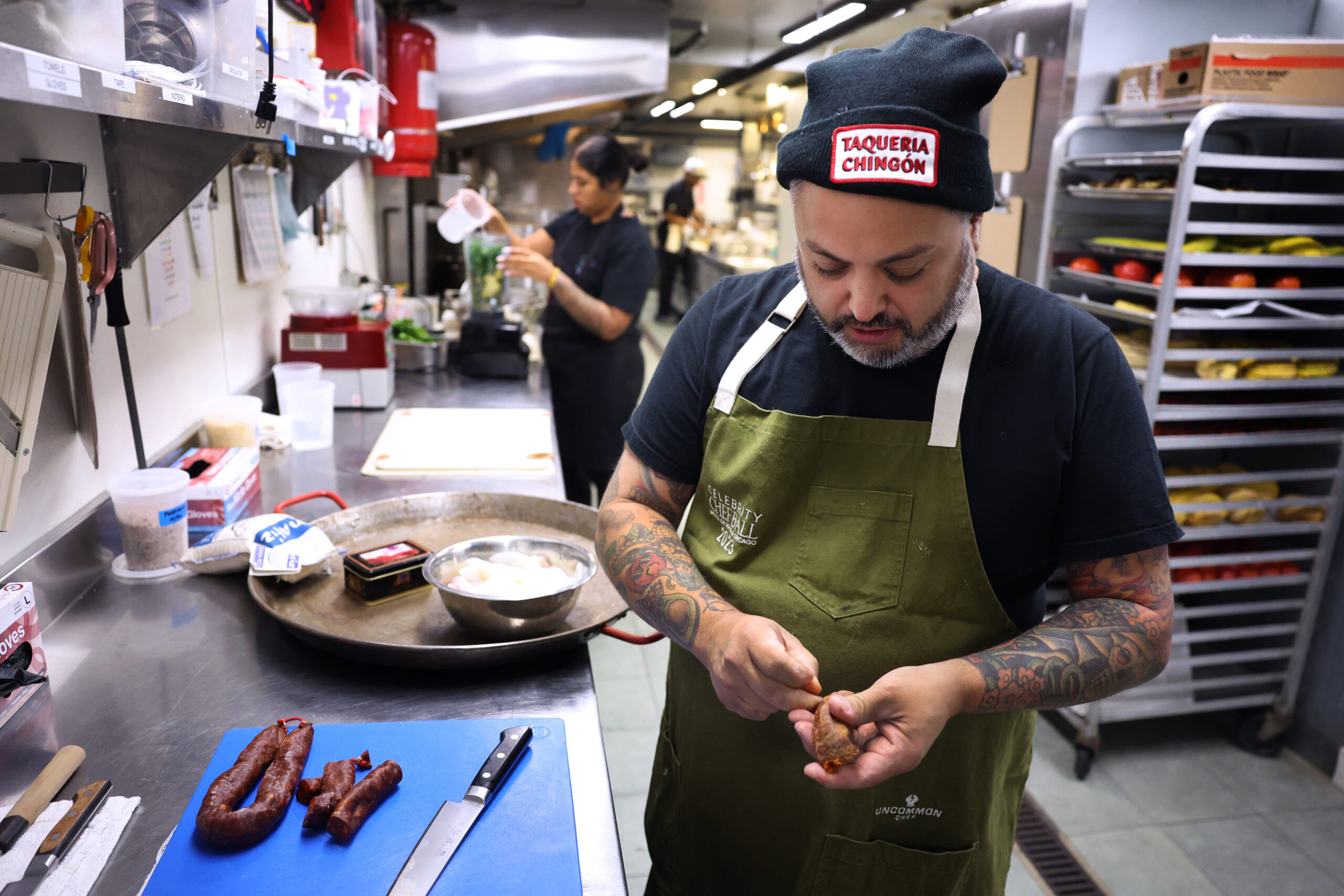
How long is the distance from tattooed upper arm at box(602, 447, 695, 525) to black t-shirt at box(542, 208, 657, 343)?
213cm

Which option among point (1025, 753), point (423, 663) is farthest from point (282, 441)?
point (1025, 753)

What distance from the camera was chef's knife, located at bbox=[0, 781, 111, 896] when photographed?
908 millimetres

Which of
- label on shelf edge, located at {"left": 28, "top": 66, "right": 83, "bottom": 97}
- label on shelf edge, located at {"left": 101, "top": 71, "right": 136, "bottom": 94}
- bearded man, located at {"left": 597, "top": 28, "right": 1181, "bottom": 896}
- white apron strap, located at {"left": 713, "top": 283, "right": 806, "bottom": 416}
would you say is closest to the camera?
label on shelf edge, located at {"left": 28, "top": 66, "right": 83, "bottom": 97}

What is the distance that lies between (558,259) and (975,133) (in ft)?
9.15

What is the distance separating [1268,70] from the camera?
253 cm

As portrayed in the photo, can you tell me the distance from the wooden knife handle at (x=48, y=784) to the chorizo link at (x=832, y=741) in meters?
0.90

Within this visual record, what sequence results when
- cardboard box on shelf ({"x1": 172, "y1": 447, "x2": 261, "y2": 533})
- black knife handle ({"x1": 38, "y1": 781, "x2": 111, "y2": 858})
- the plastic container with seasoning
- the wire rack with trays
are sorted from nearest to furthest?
black knife handle ({"x1": 38, "y1": 781, "x2": 111, "y2": 858})
the plastic container with seasoning
cardboard box on shelf ({"x1": 172, "y1": 447, "x2": 261, "y2": 533})
the wire rack with trays

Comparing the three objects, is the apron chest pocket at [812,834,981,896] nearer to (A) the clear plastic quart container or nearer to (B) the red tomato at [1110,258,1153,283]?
(A) the clear plastic quart container

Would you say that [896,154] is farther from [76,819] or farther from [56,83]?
[76,819]

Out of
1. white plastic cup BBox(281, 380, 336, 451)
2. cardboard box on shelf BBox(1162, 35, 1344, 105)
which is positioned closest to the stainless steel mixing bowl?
white plastic cup BBox(281, 380, 336, 451)

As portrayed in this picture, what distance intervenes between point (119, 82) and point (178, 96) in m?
0.17

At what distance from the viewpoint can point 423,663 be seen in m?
1.31

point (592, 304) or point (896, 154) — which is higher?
point (896, 154)

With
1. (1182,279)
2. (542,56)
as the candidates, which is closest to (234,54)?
(1182,279)
